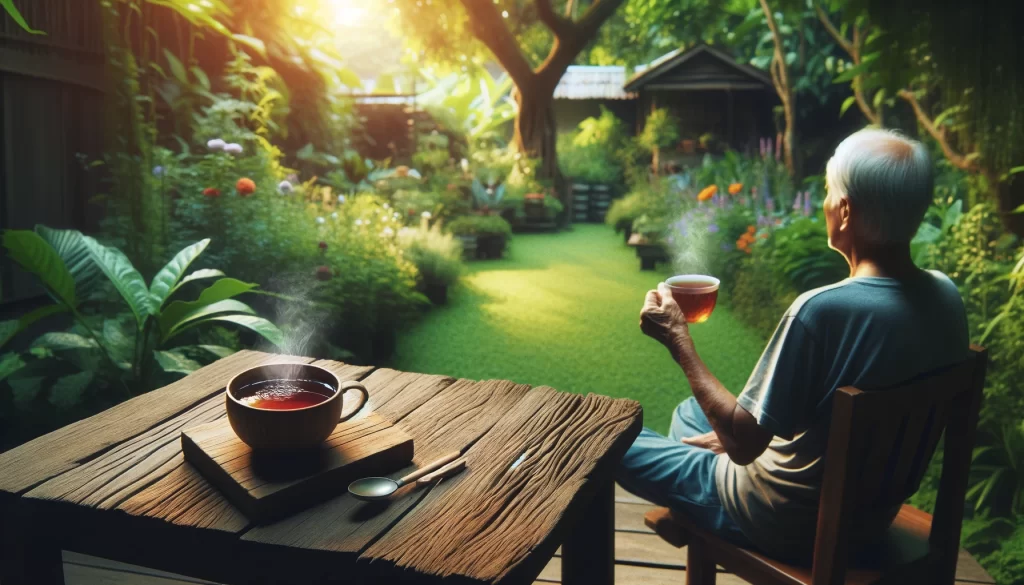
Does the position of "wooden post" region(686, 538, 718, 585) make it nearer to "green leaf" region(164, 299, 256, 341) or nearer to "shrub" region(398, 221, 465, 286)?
"green leaf" region(164, 299, 256, 341)

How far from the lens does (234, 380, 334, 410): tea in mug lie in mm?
1538

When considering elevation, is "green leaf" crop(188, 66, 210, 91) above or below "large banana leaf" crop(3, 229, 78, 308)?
above

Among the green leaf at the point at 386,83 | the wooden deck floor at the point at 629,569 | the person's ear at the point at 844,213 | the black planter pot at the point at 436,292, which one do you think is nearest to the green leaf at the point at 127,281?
the wooden deck floor at the point at 629,569

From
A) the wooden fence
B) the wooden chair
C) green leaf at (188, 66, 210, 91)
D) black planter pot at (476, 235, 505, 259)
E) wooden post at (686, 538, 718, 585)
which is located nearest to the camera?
the wooden chair

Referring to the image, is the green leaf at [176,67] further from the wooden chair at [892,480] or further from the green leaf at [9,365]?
the wooden chair at [892,480]

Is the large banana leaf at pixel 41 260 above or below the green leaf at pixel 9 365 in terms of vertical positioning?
above

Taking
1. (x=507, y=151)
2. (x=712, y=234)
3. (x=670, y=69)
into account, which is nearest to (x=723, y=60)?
(x=670, y=69)

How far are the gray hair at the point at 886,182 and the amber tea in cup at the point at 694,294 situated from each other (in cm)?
41

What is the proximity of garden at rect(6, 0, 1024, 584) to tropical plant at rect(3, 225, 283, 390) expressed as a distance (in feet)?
0.04

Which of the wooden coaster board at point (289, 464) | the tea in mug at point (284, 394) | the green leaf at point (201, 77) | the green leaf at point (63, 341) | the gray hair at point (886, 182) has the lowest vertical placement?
the green leaf at point (63, 341)

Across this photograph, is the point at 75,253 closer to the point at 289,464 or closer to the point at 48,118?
the point at 48,118

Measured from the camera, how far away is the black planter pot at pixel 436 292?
756 centimetres

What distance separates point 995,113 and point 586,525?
11.2 feet

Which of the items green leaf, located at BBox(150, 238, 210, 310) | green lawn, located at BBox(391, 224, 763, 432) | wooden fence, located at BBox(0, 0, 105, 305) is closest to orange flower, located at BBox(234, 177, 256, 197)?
wooden fence, located at BBox(0, 0, 105, 305)
